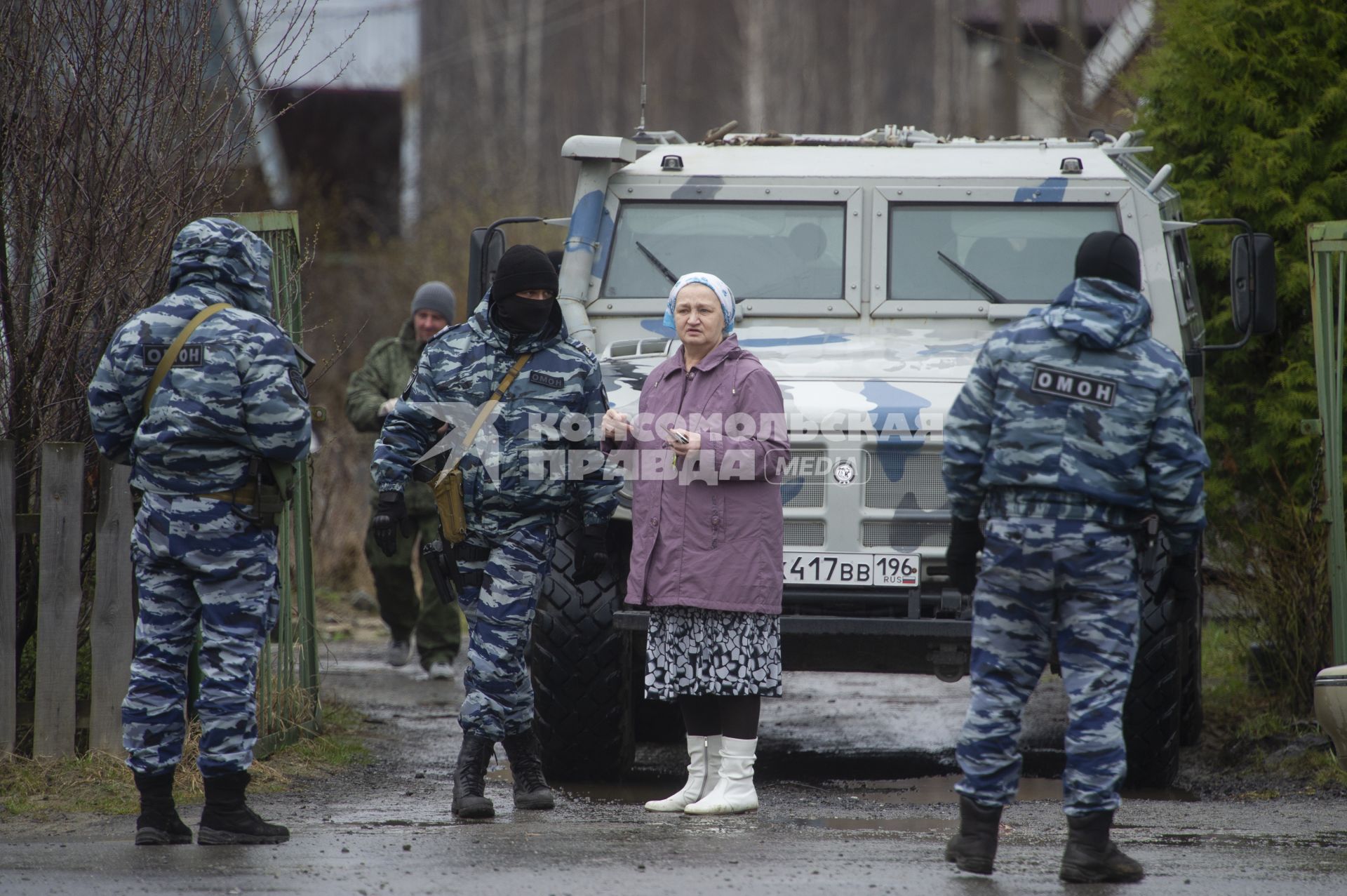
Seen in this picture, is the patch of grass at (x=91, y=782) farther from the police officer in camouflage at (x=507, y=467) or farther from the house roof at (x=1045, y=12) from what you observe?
the house roof at (x=1045, y=12)

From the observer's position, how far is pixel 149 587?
185 inches

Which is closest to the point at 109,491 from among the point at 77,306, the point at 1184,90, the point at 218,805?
the point at 77,306

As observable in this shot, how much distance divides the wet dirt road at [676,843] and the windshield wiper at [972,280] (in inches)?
75.0

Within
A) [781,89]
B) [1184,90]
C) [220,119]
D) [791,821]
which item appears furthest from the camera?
[781,89]

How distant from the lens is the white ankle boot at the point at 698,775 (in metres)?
5.38

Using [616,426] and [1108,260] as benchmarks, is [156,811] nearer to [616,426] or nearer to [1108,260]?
[616,426]

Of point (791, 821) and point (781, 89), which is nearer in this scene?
point (791, 821)

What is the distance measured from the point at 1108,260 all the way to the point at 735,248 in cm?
277

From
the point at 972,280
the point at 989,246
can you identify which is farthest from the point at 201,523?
the point at 989,246

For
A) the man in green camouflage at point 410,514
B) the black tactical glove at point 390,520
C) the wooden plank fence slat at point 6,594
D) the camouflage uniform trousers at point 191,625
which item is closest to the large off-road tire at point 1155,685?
the black tactical glove at point 390,520

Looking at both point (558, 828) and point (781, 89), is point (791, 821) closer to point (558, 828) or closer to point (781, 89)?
point (558, 828)

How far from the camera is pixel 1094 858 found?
13.9 feet

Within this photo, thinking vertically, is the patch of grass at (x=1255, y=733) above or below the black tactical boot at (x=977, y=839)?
below

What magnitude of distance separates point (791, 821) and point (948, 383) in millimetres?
1746
